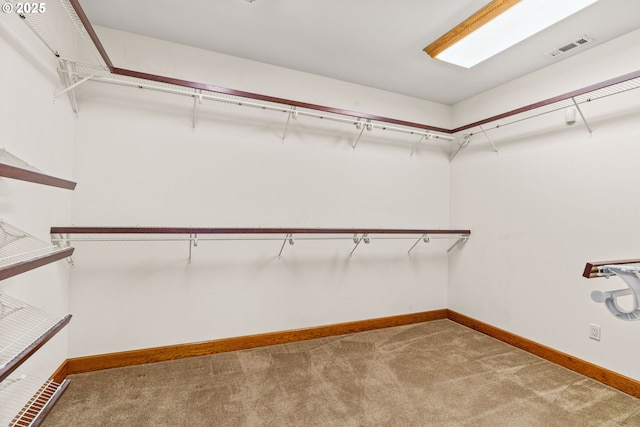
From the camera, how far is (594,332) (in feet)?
7.82

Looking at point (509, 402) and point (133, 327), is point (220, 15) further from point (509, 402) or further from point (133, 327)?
point (509, 402)

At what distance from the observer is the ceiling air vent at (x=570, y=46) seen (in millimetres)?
2334

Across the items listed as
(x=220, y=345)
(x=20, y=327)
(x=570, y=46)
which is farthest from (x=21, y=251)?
(x=570, y=46)

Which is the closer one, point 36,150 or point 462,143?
point 36,150

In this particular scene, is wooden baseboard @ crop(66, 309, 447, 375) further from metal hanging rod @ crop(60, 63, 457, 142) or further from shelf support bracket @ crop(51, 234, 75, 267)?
metal hanging rod @ crop(60, 63, 457, 142)

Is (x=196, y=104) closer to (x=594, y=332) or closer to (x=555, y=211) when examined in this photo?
(x=555, y=211)

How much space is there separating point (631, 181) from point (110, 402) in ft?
12.5

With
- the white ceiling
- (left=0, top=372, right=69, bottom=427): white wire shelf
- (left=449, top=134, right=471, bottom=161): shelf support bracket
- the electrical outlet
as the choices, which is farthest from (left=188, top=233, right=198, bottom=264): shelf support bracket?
the electrical outlet

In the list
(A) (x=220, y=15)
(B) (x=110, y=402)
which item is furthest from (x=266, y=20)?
(B) (x=110, y=402)

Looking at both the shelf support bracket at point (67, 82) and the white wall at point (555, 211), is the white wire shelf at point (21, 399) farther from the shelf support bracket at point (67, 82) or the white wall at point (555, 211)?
the white wall at point (555, 211)

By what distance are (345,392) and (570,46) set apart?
123 inches

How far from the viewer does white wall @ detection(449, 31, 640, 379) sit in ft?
7.44

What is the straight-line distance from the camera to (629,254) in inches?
87.4

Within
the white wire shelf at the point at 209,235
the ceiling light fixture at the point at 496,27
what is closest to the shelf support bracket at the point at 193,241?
the white wire shelf at the point at 209,235
